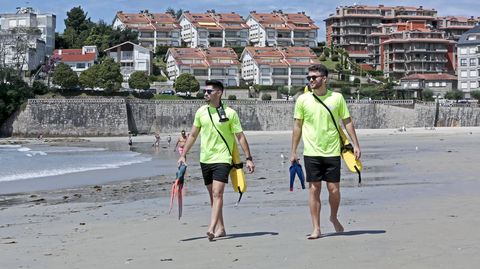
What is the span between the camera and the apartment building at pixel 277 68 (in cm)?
8738

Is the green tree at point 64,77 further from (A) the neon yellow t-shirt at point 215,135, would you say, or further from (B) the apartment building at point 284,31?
(A) the neon yellow t-shirt at point 215,135

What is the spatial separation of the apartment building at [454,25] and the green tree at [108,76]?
5892cm

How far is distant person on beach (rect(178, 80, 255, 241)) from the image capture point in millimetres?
8211

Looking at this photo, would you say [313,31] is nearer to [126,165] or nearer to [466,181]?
[126,165]

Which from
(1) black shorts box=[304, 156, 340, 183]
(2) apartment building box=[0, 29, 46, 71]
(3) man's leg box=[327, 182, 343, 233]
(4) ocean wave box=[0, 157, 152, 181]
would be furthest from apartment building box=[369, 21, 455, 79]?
(1) black shorts box=[304, 156, 340, 183]

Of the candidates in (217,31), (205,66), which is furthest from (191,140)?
(217,31)

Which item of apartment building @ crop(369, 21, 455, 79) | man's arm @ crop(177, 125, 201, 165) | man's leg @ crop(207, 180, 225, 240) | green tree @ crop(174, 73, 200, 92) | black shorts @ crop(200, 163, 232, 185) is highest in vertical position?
apartment building @ crop(369, 21, 455, 79)

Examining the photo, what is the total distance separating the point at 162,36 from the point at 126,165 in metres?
78.5

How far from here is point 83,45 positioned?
95812 millimetres

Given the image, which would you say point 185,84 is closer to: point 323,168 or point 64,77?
point 64,77

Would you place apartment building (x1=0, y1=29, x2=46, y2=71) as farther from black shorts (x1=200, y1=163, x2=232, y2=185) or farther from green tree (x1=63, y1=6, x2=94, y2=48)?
black shorts (x1=200, y1=163, x2=232, y2=185)

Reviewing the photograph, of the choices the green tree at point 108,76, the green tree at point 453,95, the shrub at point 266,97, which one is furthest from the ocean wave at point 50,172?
the green tree at point 453,95

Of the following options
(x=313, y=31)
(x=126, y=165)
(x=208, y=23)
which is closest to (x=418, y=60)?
(x=313, y=31)

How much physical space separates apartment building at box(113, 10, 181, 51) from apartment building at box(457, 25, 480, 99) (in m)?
37.4
